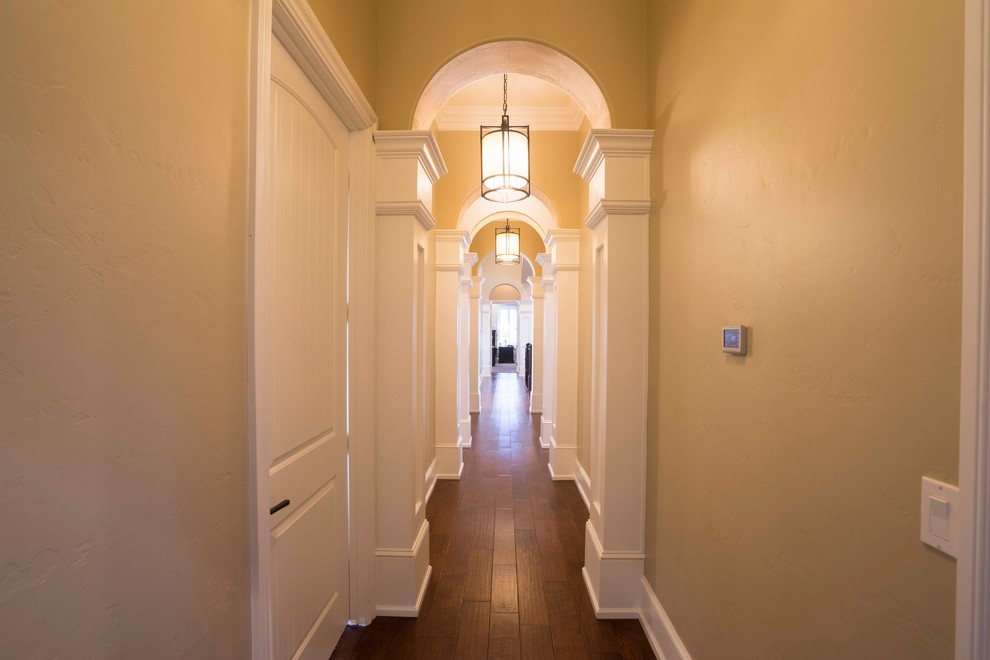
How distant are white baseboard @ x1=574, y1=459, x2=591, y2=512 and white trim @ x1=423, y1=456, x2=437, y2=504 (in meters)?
1.44

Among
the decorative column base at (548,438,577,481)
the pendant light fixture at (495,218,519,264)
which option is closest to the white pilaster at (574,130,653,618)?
the decorative column base at (548,438,577,481)

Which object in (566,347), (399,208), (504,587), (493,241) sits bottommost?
(504,587)

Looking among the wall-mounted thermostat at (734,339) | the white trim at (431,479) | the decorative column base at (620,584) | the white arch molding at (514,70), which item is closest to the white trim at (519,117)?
the white arch molding at (514,70)

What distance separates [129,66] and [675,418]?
2143 mm

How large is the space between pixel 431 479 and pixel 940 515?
3.92 m

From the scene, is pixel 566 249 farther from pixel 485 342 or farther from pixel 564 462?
pixel 485 342

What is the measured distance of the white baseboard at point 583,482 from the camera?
12.9ft

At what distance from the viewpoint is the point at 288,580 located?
5.26ft

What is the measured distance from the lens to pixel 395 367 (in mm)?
2369

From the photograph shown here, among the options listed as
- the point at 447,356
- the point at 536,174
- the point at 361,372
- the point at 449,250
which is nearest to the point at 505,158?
the point at 361,372

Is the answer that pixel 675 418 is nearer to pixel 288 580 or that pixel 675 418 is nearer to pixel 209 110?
pixel 288 580

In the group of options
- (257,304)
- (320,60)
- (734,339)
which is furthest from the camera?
(320,60)

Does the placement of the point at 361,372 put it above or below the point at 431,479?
above

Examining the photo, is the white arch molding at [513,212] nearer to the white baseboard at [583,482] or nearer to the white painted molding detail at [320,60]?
the white baseboard at [583,482]
